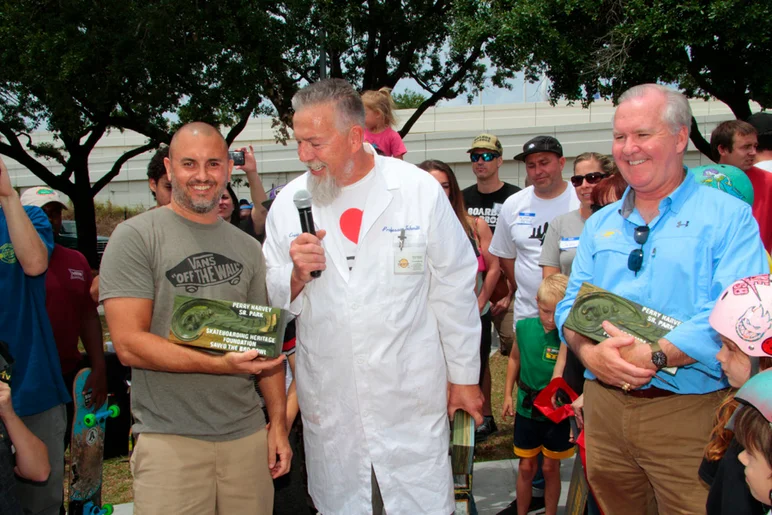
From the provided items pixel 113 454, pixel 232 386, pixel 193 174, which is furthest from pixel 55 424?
pixel 113 454

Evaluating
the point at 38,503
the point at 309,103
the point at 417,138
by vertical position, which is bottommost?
the point at 38,503

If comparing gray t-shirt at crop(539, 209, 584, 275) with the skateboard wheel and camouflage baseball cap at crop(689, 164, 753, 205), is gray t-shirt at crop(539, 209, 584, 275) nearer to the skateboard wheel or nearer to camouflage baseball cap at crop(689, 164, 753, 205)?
camouflage baseball cap at crop(689, 164, 753, 205)

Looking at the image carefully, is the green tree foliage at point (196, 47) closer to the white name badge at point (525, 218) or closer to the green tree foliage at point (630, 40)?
the green tree foliage at point (630, 40)

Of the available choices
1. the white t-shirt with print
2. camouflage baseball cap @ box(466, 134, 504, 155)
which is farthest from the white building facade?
the white t-shirt with print

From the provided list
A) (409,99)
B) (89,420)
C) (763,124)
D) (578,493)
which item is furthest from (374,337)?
(409,99)

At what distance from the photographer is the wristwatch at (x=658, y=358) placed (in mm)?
2477

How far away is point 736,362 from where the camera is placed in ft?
7.51

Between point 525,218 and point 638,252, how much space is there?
8.35 feet

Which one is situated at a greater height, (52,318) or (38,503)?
(52,318)

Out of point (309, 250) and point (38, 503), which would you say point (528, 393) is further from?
point (38, 503)

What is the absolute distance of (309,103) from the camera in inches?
122

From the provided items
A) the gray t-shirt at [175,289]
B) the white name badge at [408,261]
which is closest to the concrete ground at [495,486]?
the gray t-shirt at [175,289]

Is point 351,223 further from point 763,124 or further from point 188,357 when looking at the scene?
point 763,124

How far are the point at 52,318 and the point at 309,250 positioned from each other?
203cm
